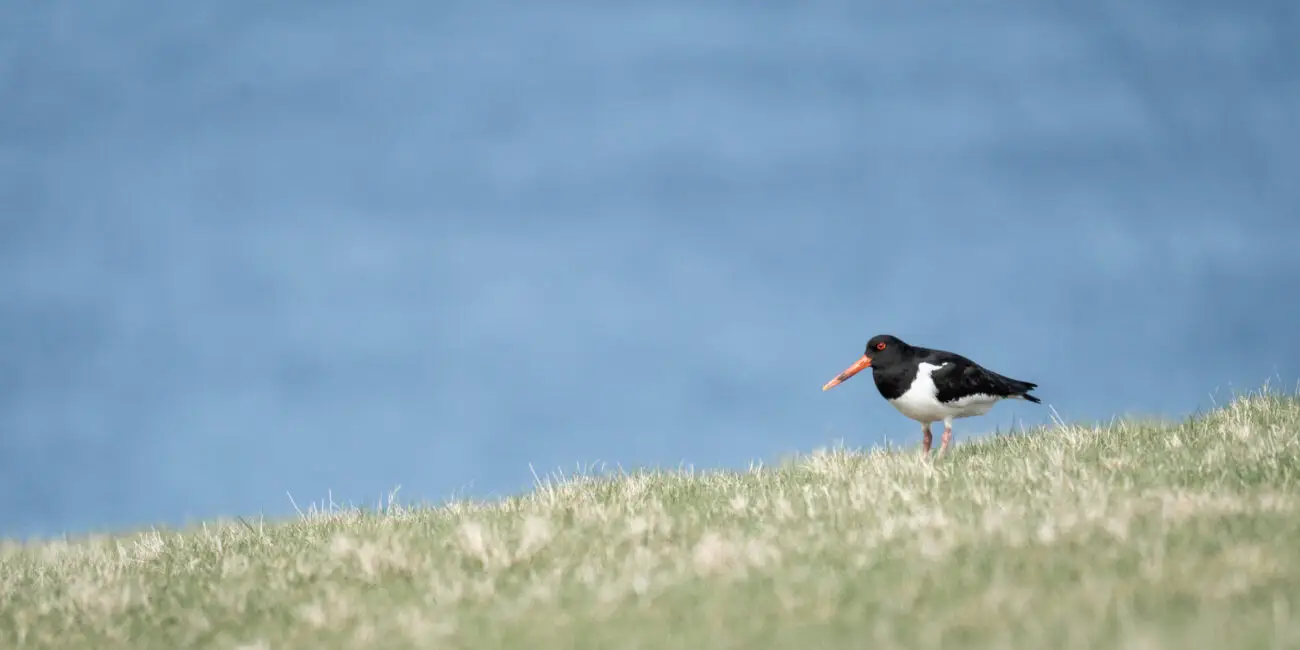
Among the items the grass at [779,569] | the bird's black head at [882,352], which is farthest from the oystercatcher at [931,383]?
the grass at [779,569]

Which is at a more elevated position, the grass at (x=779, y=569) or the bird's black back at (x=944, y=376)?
the bird's black back at (x=944, y=376)

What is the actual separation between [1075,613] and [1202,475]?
4.02 metres

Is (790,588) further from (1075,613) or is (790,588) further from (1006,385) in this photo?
(1006,385)

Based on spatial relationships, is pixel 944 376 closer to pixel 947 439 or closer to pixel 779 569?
pixel 947 439

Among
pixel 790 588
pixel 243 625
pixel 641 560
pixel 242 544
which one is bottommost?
pixel 790 588

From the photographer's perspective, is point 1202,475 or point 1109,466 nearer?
point 1202,475

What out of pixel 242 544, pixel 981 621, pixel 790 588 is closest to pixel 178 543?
pixel 242 544

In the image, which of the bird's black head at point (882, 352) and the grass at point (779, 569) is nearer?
the grass at point (779, 569)

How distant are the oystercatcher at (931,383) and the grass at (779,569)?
1.78 meters

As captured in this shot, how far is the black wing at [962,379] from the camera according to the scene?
12742 millimetres

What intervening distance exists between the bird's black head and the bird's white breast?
412 millimetres

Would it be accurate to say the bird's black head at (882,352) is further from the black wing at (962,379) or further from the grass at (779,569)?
the grass at (779,569)

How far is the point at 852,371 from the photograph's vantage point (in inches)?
543

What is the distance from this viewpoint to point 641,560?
7.25 meters
